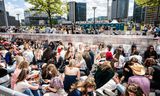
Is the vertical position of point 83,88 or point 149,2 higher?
point 149,2

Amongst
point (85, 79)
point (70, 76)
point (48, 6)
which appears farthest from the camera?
point (48, 6)

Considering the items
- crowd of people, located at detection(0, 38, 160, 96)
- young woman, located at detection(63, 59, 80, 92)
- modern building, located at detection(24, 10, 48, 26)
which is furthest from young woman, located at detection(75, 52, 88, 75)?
modern building, located at detection(24, 10, 48, 26)

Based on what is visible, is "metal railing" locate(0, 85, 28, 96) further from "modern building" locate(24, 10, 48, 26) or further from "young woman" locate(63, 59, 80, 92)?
"modern building" locate(24, 10, 48, 26)

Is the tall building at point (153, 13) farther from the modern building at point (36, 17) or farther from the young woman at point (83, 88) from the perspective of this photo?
the young woman at point (83, 88)

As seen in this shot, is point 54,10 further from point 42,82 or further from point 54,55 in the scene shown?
point 42,82

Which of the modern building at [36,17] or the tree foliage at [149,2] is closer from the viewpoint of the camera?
the tree foliage at [149,2]

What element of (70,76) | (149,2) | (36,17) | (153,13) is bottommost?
(70,76)

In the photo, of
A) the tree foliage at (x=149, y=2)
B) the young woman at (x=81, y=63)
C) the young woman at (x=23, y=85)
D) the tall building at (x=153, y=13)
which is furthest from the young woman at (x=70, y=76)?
the tall building at (x=153, y=13)

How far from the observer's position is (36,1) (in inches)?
1061

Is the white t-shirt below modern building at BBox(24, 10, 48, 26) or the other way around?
below

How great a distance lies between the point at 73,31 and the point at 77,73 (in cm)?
1719

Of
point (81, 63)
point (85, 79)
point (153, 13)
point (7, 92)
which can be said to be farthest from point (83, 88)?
point (153, 13)

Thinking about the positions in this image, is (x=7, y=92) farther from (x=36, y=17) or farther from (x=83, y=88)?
(x=36, y=17)

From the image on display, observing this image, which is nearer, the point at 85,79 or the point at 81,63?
the point at 85,79
